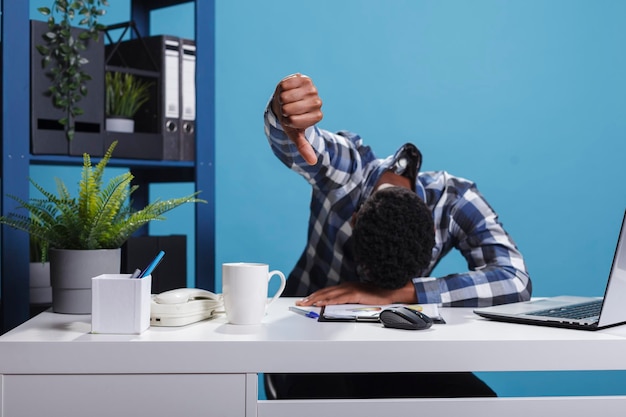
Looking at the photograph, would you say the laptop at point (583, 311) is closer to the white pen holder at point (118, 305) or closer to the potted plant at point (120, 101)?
the white pen holder at point (118, 305)

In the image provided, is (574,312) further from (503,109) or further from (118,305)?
(503,109)

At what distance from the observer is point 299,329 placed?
1225 millimetres

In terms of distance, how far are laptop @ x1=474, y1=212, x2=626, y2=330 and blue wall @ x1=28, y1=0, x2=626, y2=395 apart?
77.6 inches

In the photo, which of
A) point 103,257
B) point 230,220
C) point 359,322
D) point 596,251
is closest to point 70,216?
point 103,257

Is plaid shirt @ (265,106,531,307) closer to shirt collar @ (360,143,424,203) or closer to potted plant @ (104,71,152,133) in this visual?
shirt collar @ (360,143,424,203)

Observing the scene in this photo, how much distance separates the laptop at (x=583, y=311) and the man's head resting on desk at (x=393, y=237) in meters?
0.18

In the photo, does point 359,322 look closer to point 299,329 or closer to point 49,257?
point 299,329

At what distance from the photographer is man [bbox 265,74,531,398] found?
1.53 meters

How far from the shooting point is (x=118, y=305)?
1.17 metres

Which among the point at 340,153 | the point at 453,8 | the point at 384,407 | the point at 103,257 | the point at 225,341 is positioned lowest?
the point at 384,407

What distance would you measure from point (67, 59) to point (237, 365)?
1.10 meters

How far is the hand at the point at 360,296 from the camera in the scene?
1.53m

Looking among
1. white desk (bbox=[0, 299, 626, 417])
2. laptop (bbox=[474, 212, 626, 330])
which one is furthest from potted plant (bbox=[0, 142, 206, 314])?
laptop (bbox=[474, 212, 626, 330])

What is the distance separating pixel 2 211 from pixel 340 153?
2.71 feet
